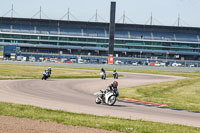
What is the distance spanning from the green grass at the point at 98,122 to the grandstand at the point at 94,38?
116705mm

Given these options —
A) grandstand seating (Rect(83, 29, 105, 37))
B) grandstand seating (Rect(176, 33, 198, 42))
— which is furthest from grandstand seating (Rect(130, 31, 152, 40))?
grandstand seating (Rect(83, 29, 105, 37))

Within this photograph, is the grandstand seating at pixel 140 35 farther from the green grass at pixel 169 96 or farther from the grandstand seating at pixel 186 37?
the green grass at pixel 169 96

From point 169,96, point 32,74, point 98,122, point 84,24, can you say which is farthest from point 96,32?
point 98,122

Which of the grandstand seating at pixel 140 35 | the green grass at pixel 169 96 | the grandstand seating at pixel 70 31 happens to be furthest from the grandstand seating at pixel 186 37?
the green grass at pixel 169 96

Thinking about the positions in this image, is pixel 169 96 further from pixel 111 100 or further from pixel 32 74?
pixel 32 74

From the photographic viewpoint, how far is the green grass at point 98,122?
1255 cm

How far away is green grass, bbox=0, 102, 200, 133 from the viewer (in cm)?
1255

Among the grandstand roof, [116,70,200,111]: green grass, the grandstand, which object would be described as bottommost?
[116,70,200,111]: green grass

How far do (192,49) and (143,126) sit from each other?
128174mm

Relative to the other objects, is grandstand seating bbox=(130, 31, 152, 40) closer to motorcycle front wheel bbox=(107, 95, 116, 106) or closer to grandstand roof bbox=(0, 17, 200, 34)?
grandstand roof bbox=(0, 17, 200, 34)

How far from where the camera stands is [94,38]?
133750mm

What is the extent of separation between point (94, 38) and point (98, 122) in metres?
121

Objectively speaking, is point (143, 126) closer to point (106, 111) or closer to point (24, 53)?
point (106, 111)

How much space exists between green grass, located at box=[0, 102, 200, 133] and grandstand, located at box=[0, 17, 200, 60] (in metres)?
117
